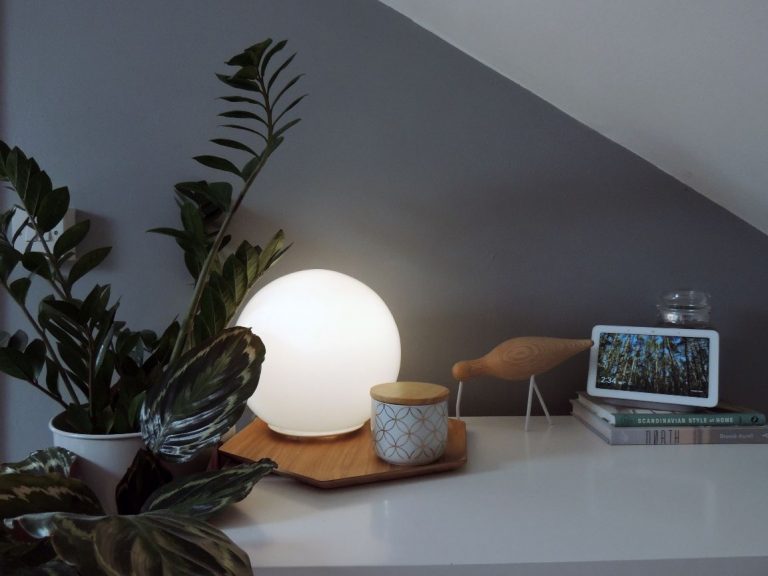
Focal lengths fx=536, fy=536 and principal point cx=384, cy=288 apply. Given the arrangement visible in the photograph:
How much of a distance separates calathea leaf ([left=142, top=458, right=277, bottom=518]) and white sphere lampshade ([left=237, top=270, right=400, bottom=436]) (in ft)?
0.74

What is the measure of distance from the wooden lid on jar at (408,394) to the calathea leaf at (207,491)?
0.21 m

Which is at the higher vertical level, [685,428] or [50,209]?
[50,209]

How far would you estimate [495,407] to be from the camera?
1.08m

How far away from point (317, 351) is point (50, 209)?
0.38 meters

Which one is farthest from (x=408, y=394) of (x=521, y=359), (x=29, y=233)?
(x=29, y=233)

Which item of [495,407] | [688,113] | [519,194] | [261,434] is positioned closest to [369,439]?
[261,434]

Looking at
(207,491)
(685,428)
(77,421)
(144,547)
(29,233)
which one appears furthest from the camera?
(29,233)

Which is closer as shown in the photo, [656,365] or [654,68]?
[654,68]

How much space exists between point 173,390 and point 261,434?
332mm

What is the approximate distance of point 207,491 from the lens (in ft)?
1.76

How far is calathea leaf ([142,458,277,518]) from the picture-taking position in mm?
519

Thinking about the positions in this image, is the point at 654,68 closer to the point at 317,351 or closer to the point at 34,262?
the point at 317,351

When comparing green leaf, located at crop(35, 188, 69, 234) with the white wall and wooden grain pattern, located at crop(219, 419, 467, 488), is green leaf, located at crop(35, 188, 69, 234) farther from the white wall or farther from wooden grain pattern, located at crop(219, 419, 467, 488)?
the white wall

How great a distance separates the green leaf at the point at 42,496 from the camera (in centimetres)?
43
